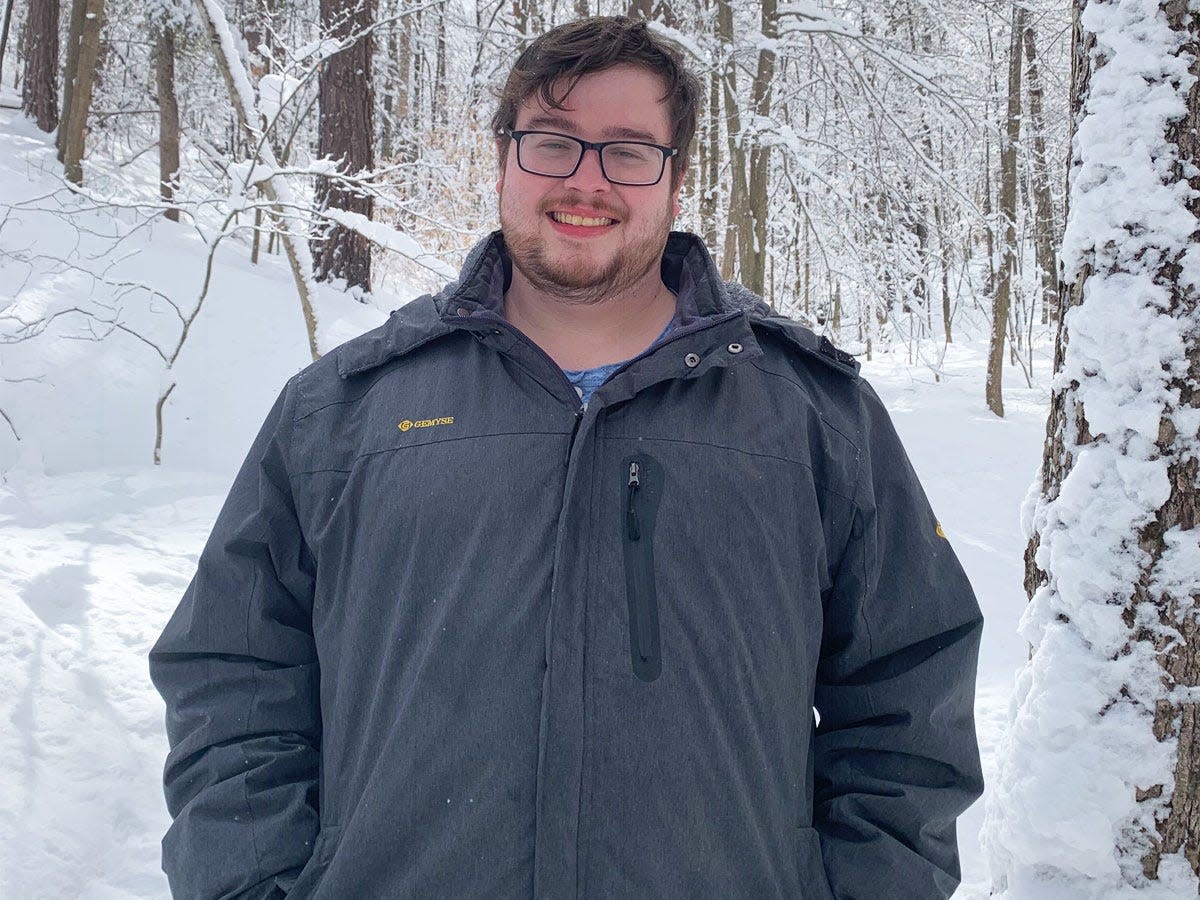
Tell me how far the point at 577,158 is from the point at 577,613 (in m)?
0.84

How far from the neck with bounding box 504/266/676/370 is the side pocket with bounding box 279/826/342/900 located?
2.93 ft

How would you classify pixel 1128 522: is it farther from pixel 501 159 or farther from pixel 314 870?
pixel 314 870

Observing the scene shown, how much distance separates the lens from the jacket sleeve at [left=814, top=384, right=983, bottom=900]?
5.01ft

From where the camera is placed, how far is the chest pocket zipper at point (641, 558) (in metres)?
1.43

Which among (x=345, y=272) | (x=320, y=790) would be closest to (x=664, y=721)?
(x=320, y=790)

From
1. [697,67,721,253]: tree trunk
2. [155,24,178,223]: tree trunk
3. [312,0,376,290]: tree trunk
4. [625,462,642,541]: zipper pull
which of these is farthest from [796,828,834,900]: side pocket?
[155,24,178,223]: tree trunk

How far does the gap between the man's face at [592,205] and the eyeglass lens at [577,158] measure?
0.02 meters

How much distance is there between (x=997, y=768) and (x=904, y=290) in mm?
7509

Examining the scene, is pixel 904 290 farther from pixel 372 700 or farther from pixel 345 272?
pixel 372 700

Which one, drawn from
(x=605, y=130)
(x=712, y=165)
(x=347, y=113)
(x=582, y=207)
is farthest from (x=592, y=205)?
(x=712, y=165)

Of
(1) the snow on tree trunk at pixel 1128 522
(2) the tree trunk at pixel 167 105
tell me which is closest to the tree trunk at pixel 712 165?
(1) the snow on tree trunk at pixel 1128 522

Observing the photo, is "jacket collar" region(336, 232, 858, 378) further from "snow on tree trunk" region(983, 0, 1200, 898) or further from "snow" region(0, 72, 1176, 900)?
"snow" region(0, 72, 1176, 900)

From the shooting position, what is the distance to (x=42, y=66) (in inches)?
529

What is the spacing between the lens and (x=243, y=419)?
790 cm
